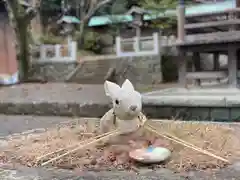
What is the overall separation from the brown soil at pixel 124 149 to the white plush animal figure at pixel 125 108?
3.0 inches

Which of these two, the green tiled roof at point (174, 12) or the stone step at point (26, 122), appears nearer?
the stone step at point (26, 122)

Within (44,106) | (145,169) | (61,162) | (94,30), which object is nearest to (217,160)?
(145,169)

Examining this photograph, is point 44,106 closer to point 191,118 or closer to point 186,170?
point 191,118

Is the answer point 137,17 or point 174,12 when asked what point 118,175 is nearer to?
point 174,12

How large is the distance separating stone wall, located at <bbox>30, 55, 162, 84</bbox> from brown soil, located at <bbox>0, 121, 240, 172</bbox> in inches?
476

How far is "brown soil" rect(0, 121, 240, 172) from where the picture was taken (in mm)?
2496

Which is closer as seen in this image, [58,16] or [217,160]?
[217,160]

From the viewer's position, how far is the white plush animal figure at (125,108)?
8.77ft

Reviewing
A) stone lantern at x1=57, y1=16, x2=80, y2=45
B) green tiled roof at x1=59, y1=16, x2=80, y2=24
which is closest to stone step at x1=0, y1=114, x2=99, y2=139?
stone lantern at x1=57, y1=16, x2=80, y2=45

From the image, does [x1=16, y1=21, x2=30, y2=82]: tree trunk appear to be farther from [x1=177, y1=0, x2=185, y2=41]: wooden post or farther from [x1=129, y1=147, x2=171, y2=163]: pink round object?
[x1=129, y1=147, x2=171, y2=163]: pink round object

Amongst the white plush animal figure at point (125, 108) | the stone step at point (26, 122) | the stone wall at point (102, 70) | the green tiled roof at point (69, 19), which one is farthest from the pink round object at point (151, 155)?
the green tiled roof at point (69, 19)

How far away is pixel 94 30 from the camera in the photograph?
897 inches

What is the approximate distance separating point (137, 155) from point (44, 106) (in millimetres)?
5188

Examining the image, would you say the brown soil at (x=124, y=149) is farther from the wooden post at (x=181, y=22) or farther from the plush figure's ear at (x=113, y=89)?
the wooden post at (x=181, y=22)
